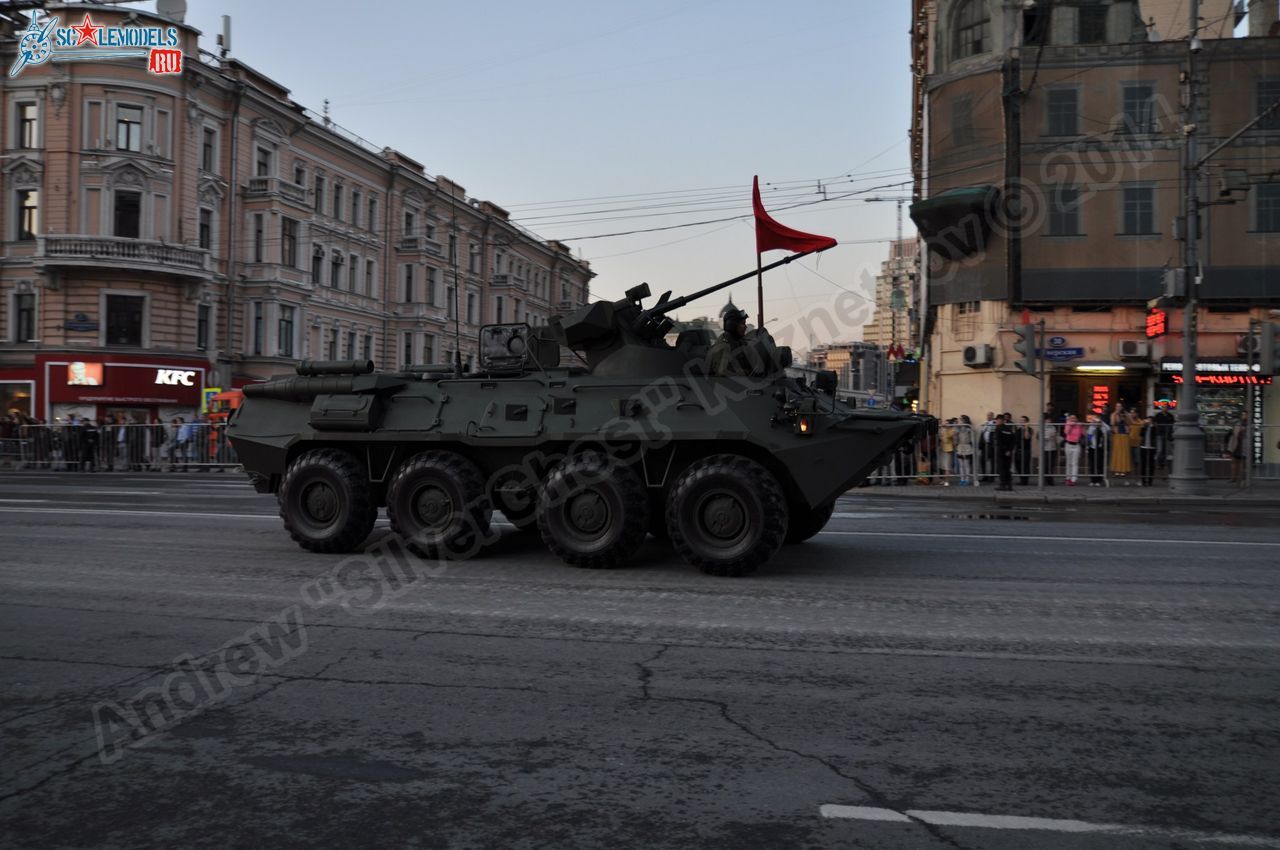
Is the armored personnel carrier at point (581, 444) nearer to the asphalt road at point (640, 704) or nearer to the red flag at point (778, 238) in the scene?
the asphalt road at point (640, 704)

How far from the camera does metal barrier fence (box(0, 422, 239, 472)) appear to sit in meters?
26.7

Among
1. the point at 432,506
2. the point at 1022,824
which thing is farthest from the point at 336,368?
the point at 1022,824

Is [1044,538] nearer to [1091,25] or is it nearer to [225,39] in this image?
[1091,25]

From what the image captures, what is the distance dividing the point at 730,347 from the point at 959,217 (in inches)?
892

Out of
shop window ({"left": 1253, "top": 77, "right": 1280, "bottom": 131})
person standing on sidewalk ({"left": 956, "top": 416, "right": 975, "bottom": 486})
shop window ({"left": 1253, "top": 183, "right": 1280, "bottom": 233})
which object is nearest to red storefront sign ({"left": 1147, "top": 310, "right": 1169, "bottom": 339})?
shop window ({"left": 1253, "top": 183, "right": 1280, "bottom": 233})

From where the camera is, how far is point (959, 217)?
28.8 meters

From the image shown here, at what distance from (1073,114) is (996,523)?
65.1 ft

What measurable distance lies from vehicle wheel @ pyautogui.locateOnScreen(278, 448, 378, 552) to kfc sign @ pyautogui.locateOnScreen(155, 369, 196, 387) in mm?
31792

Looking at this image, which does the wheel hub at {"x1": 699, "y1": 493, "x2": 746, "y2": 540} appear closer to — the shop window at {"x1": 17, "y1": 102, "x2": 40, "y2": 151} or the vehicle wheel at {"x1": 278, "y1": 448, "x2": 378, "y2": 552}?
the vehicle wheel at {"x1": 278, "y1": 448, "x2": 378, "y2": 552}

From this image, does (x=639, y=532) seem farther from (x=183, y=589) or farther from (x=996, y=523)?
(x=996, y=523)

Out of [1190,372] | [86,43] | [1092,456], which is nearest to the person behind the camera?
[1190,372]

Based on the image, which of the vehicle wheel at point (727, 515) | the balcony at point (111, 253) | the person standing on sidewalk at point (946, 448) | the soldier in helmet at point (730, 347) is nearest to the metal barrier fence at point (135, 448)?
the balcony at point (111, 253)

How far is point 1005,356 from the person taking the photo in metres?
27.8

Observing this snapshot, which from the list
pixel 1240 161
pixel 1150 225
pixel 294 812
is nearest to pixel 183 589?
pixel 294 812
